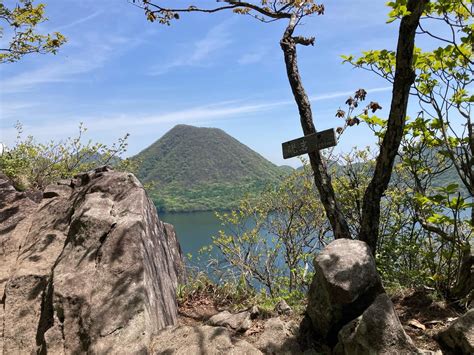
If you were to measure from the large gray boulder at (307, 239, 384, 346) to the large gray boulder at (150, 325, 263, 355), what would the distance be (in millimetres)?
812

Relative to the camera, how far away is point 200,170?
495 feet

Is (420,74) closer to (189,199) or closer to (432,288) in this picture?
(432,288)

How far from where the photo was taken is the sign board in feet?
16.5

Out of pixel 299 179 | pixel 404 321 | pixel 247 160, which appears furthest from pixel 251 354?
pixel 247 160

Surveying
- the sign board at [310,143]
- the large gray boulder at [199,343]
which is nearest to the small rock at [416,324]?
the large gray boulder at [199,343]

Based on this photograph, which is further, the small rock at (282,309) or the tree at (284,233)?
the tree at (284,233)

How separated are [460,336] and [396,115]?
8.15 feet

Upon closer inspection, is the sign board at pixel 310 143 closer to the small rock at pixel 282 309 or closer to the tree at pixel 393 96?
the tree at pixel 393 96

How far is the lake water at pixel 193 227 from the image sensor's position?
59125mm

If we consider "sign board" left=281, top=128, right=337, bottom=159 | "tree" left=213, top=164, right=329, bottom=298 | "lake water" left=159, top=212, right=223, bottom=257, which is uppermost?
"sign board" left=281, top=128, right=337, bottom=159

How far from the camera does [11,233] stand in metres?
7.08

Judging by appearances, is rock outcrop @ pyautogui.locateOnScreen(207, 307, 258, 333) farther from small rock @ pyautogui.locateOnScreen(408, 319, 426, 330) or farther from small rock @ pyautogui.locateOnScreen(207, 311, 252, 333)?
small rock @ pyautogui.locateOnScreen(408, 319, 426, 330)

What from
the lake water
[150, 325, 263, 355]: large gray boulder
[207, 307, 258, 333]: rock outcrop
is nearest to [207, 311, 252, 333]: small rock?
[207, 307, 258, 333]: rock outcrop

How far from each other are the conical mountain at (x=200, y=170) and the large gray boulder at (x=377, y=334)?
8889cm
